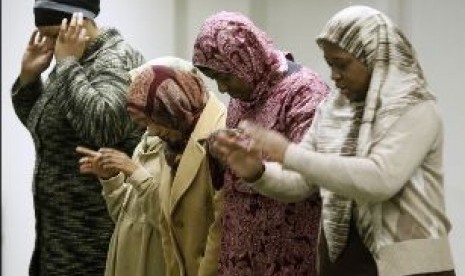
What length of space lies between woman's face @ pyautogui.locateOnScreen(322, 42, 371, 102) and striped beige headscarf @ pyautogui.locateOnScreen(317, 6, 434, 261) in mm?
13

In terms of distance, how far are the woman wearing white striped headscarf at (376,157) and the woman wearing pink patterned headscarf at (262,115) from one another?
0.27m

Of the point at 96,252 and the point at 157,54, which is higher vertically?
the point at 157,54

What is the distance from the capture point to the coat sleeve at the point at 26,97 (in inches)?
109

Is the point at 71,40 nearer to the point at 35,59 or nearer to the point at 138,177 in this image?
the point at 35,59

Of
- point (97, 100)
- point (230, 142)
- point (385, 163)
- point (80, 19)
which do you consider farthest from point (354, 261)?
point (80, 19)

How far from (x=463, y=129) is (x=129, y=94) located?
114 centimetres

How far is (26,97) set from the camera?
9.12ft

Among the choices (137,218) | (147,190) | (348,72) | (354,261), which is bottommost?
(137,218)

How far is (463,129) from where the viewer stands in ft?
9.42

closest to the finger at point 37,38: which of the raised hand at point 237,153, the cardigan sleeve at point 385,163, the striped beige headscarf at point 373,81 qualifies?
the raised hand at point 237,153

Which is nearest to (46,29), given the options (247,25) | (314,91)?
(247,25)

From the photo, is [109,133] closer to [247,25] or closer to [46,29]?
[46,29]

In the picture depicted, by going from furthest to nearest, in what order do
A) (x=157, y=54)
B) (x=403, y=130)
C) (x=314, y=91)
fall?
(x=157, y=54) < (x=314, y=91) < (x=403, y=130)

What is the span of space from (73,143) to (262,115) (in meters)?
0.79
